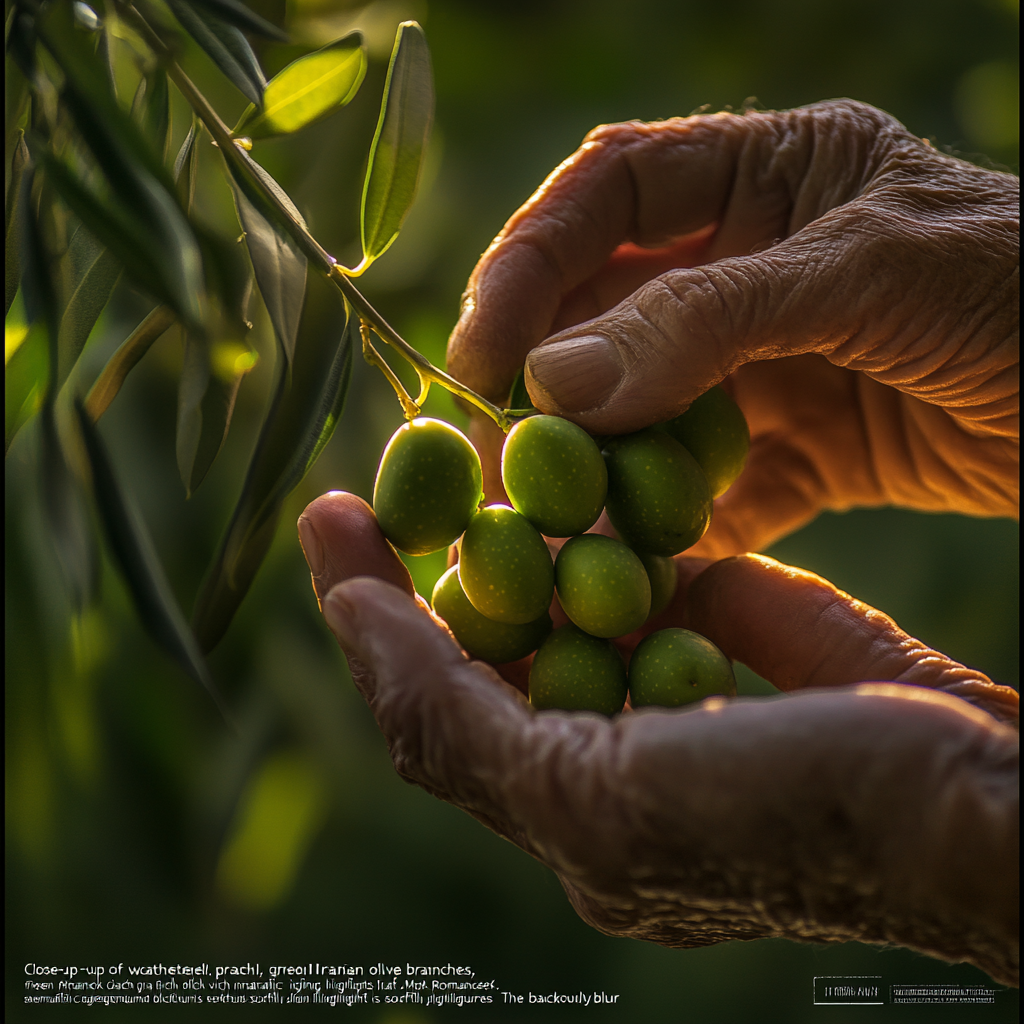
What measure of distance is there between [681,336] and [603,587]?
0.19m

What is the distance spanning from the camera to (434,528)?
0.56m

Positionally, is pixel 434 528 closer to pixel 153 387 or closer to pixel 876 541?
pixel 153 387

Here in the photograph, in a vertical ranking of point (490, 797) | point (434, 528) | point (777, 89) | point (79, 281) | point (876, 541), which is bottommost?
point (876, 541)

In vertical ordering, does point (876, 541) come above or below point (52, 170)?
below

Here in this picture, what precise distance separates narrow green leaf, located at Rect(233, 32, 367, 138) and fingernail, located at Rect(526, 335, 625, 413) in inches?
8.9

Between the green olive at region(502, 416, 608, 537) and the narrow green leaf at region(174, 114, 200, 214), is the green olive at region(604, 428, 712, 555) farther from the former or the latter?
the narrow green leaf at region(174, 114, 200, 214)

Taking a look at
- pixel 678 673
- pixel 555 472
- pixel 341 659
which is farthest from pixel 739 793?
pixel 341 659

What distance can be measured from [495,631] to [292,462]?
21 centimetres

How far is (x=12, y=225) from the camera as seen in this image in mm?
562

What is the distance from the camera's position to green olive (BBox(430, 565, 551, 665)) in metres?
0.60

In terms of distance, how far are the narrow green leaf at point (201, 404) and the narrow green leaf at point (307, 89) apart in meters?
0.19

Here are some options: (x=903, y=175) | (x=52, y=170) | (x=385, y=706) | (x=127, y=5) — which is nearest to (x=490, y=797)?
(x=385, y=706)

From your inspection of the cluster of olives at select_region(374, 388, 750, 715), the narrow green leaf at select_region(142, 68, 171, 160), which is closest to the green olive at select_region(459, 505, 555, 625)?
the cluster of olives at select_region(374, 388, 750, 715)

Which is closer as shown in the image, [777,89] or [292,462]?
[292,462]
